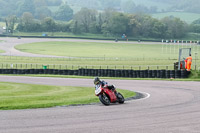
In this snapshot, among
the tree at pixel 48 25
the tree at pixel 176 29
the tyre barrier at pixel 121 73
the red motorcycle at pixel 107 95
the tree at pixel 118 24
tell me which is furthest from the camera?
the tree at pixel 48 25

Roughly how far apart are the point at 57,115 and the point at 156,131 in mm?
3638

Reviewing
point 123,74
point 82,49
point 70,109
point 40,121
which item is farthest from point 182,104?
point 82,49

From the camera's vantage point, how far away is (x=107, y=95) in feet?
58.0

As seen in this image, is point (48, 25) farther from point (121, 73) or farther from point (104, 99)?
point (104, 99)

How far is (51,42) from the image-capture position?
124375 mm

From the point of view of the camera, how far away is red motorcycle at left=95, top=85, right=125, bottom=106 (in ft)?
56.6

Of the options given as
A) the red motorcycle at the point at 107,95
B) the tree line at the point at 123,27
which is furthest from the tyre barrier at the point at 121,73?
the tree line at the point at 123,27

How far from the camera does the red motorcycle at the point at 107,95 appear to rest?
17266mm

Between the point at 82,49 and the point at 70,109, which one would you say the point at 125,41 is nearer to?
the point at 82,49

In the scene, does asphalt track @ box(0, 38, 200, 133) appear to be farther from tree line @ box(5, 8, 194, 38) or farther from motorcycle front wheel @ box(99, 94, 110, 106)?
tree line @ box(5, 8, 194, 38)

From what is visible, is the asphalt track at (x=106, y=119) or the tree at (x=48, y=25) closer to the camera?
the asphalt track at (x=106, y=119)

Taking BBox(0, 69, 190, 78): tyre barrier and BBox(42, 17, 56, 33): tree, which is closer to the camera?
BBox(0, 69, 190, 78): tyre barrier

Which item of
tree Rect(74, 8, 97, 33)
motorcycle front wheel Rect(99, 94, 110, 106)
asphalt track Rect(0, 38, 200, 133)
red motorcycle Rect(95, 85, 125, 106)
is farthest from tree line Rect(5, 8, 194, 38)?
asphalt track Rect(0, 38, 200, 133)

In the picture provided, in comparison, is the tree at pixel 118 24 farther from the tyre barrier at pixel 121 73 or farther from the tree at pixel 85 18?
the tyre barrier at pixel 121 73
